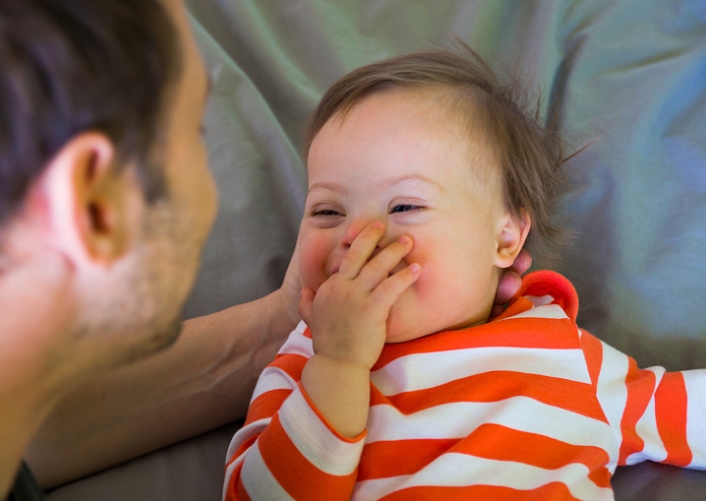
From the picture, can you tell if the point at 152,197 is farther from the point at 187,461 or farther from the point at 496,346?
the point at 187,461

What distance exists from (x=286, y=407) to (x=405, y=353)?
20cm

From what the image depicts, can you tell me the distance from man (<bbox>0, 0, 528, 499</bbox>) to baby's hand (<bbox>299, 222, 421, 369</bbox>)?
313 mm

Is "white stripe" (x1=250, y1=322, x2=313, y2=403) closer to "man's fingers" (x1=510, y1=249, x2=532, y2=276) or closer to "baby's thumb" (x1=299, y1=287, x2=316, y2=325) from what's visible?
"baby's thumb" (x1=299, y1=287, x2=316, y2=325)

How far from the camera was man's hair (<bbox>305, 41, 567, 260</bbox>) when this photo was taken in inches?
40.9

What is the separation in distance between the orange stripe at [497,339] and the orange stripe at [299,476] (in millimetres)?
187

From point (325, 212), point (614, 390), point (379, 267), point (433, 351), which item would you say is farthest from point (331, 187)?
point (614, 390)

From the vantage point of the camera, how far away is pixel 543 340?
0.96 metres

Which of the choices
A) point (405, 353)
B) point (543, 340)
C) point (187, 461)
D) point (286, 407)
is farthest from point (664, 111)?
point (187, 461)

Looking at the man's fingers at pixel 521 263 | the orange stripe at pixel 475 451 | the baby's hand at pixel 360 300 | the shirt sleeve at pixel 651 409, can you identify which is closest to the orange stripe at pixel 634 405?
the shirt sleeve at pixel 651 409

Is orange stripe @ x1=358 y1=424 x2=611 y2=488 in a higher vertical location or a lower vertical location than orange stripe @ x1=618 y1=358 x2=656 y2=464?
higher

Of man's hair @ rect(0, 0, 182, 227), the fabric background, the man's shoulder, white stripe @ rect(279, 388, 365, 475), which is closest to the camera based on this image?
man's hair @ rect(0, 0, 182, 227)

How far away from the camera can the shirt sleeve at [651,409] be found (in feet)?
3.17

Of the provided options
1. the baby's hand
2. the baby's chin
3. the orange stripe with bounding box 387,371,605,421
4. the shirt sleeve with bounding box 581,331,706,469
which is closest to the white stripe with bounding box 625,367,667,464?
the shirt sleeve with bounding box 581,331,706,469

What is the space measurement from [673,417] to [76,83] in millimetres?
946
